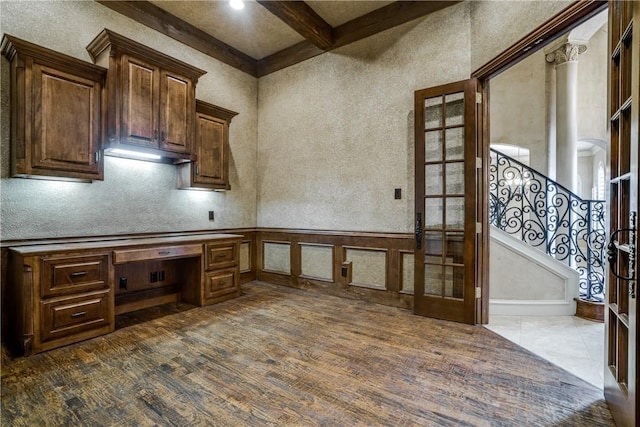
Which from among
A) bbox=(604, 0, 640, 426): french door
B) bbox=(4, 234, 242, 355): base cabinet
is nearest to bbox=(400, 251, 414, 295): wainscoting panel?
bbox=(604, 0, 640, 426): french door

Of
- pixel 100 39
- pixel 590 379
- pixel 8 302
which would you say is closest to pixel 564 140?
pixel 590 379

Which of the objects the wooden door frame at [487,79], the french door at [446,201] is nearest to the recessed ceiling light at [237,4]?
the french door at [446,201]

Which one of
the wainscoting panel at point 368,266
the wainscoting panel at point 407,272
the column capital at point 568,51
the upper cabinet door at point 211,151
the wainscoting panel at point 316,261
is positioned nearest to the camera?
the wainscoting panel at point 407,272

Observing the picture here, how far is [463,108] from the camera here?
125 inches

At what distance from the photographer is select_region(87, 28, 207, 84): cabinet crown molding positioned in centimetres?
286

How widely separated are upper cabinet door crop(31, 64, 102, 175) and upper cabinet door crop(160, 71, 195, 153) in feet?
1.89

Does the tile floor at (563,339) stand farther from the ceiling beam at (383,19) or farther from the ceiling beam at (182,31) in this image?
the ceiling beam at (182,31)

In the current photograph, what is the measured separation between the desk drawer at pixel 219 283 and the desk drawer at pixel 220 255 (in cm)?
9

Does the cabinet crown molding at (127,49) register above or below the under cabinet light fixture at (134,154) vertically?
above

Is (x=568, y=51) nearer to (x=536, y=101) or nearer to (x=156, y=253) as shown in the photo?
(x=536, y=101)

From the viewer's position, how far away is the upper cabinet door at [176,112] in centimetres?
329

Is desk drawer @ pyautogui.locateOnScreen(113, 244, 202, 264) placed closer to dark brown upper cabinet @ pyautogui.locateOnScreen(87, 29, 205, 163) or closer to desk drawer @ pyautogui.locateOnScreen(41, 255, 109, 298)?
desk drawer @ pyautogui.locateOnScreen(41, 255, 109, 298)

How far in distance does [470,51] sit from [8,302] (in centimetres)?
497

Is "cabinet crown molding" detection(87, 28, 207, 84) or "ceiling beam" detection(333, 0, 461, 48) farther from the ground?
"ceiling beam" detection(333, 0, 461, 48)
